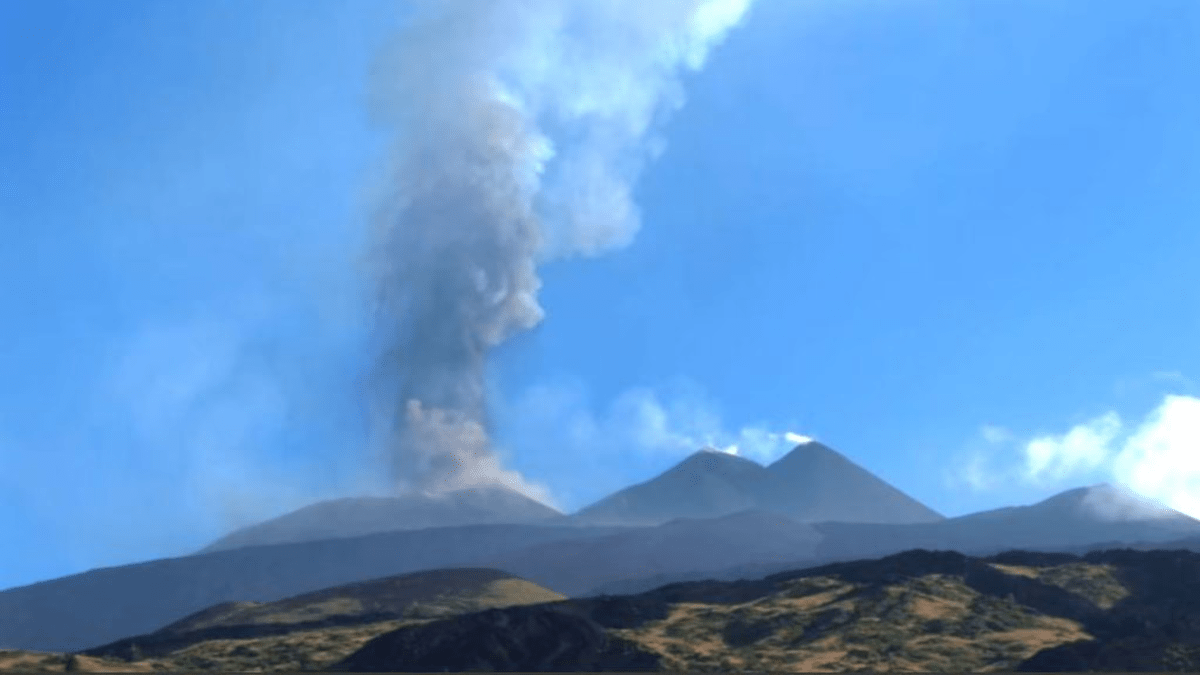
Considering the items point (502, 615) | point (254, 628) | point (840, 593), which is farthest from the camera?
point (254, 628)

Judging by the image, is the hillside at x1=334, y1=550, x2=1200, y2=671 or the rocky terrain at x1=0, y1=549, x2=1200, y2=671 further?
the rocky terrain at x1=0, y1=549, x2=1200, y2=671

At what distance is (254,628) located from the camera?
627 feet

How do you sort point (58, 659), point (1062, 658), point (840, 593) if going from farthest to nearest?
point (840, 593) < point (58, 659) < point (1062, 658)

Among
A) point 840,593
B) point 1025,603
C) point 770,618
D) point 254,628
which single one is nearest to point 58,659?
point 254,628

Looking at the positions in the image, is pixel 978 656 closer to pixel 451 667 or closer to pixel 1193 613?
pixel 1193 613

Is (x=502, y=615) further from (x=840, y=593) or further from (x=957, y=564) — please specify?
(x=957, y=564)

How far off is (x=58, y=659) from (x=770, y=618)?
68.7 metres

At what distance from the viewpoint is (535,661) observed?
144 m

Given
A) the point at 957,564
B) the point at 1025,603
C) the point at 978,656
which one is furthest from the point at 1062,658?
the point at 957,564

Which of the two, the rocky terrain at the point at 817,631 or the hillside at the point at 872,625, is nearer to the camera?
the hillside at the point at 872,625

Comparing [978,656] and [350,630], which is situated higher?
[350,630]

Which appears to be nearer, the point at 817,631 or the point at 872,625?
the point at 872,625

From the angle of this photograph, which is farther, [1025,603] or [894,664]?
[1025,603]

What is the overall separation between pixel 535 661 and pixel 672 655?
12.7 meters
